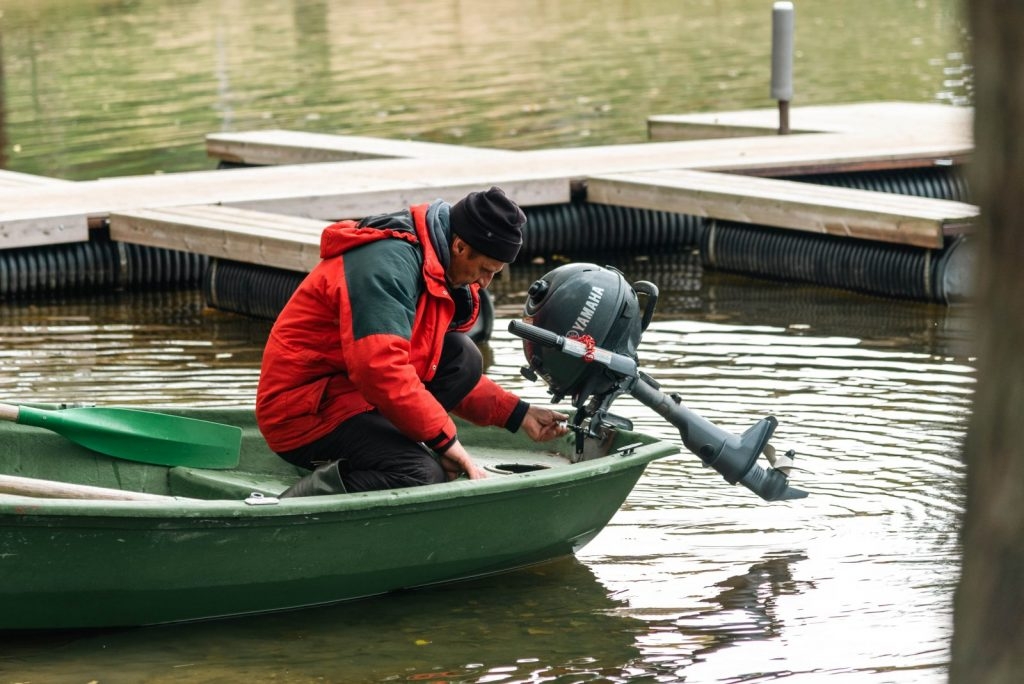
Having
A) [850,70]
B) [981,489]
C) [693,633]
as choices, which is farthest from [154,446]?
[850,70]

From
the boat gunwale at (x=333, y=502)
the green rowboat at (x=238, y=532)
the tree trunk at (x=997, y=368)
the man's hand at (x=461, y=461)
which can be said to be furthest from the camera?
the man's hand at (x=461, y=461)

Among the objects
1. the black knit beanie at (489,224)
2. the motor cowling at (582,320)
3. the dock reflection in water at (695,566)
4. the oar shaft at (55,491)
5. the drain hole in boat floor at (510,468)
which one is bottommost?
the dock reflection in water at (695,566)

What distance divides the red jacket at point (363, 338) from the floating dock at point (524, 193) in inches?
145

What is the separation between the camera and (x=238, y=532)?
4.71 metres

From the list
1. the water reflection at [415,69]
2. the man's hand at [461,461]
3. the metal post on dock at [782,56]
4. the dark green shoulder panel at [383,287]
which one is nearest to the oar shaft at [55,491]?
the dark green shoulder panel at [383,287]

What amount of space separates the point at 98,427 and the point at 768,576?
2259 mm

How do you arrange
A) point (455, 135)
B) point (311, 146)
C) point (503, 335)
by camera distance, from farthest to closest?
1. point (455, 135)
2. point (311, 146)
3. point (503, 335)

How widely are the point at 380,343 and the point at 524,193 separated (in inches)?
250

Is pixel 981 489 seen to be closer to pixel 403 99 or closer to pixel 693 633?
pixel 693 633

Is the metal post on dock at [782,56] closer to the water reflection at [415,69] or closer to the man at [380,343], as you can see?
the water reflection at [415,69]

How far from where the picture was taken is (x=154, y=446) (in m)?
5.57

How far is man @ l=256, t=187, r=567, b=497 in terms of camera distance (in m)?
4.84

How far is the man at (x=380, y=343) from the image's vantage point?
4.84 m

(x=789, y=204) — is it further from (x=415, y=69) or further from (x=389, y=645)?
(x=415, y=69)
